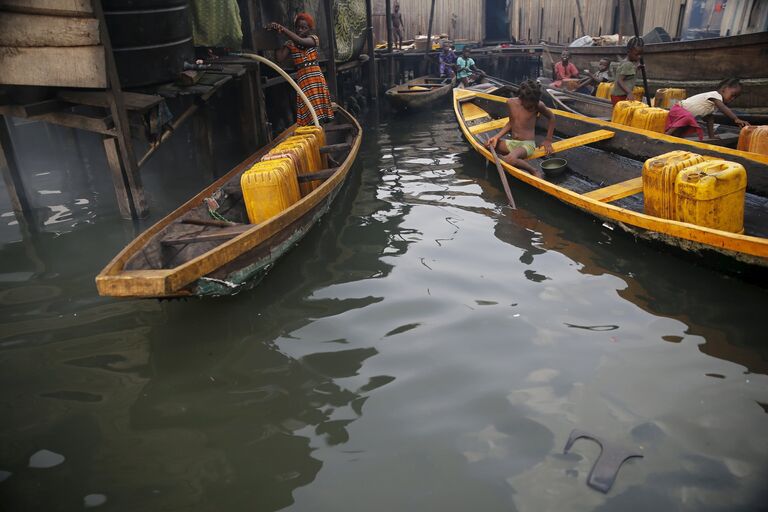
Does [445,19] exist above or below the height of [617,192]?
above

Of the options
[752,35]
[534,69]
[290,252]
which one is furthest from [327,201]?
[534,69]

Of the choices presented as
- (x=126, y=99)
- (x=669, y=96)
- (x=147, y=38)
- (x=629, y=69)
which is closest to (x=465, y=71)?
(x=629, y=69)

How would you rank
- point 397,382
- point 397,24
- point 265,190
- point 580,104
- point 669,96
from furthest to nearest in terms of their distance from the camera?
1. point 397,24
2. point 580,104
3. point 669,96
4. point 265,190
5. point 397,382

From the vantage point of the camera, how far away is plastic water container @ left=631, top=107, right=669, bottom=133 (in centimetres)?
736

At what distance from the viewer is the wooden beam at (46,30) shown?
5.03m

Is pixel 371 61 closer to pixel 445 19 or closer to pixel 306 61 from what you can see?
pixel 306 61

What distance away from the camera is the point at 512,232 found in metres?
6.08

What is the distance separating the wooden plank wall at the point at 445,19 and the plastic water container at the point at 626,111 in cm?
1547

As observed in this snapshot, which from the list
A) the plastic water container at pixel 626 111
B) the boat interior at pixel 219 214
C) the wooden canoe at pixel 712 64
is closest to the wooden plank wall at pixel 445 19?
the wooden canoe at pixel 712 64

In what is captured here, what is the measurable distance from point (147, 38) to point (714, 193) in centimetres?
608

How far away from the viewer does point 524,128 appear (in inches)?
292

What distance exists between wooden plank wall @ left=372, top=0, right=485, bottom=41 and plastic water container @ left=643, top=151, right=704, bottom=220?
1868 centimetres

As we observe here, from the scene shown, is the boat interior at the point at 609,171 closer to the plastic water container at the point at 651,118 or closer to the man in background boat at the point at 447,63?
the plastic water container at the point at 651,118

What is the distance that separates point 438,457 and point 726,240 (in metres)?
3.05
